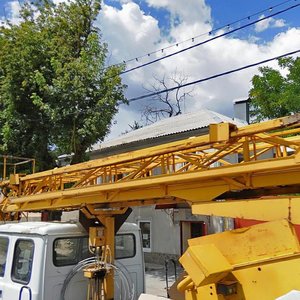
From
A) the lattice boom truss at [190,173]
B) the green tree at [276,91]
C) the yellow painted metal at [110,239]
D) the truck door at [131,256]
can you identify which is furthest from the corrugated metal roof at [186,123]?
the yellow painted metal at [110,239]

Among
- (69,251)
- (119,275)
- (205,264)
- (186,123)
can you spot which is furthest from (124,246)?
(186,123)

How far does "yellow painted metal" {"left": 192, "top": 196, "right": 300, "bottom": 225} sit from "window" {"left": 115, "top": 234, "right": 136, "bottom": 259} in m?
2.60

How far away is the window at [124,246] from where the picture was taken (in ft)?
17.9

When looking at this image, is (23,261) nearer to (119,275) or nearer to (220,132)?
(119,275)

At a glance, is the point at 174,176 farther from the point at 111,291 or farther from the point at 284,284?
the point at 111,291

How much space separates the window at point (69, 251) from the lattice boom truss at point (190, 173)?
436mm

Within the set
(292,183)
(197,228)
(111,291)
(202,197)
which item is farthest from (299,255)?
(197,228)

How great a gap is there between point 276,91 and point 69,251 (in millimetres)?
11307

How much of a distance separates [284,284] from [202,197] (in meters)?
1.18

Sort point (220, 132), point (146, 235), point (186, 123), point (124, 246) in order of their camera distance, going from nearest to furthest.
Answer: point (220, 132) → point (124, 246) → point (146, 235) → point (186, 123)

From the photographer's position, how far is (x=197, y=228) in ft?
51.8

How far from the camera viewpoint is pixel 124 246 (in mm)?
5574

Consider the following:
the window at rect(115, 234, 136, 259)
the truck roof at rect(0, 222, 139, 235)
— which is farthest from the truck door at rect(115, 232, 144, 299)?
the truck roof at rect(0, 222, 139, 235)

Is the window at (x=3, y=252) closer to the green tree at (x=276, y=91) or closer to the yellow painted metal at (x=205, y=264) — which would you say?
the yellow painted metal at (x=205, y=264)
